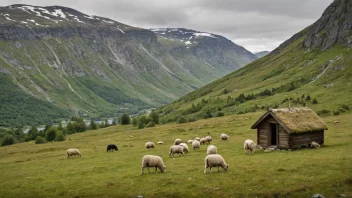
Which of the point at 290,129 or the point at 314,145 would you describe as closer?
the point at 290,129

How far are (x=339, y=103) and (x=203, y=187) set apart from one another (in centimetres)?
8815

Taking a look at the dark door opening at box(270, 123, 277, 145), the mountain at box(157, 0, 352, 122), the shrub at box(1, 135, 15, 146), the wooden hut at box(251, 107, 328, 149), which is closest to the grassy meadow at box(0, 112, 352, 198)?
the wooden hut at box(251, 107, 328, 149)

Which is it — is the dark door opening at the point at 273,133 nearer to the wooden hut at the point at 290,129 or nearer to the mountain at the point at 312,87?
the wooden hut at the point at 290,129

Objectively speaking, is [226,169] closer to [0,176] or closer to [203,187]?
[203,187]

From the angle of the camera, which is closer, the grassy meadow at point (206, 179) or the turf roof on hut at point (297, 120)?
the grassy meadow at point (206, 179)

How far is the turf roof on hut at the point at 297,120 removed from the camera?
4691 centimetres

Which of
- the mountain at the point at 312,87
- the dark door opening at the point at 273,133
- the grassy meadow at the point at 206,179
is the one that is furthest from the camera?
the mountain at the point at 312,87

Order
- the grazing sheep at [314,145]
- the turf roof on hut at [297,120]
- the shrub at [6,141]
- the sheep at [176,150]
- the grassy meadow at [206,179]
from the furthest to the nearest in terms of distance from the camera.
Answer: the shrub at [6,141]
the sheep at [176,150]
the turf roof on hut at [297,120]
the grazing sheep at [314,145]
the grassy meadow at [206,179]

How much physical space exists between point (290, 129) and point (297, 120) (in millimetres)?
3719

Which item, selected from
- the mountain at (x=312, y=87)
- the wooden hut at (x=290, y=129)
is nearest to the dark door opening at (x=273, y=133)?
the wooden hut at (x=290, y=129)

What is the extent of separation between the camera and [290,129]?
4597cm

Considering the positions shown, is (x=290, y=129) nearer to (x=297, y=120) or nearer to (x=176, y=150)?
(x=297, y=120)

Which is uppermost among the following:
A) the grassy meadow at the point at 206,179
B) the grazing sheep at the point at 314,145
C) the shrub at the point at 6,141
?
the grazing sheep at the point at 314,145

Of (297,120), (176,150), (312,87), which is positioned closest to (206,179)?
(176,150)
